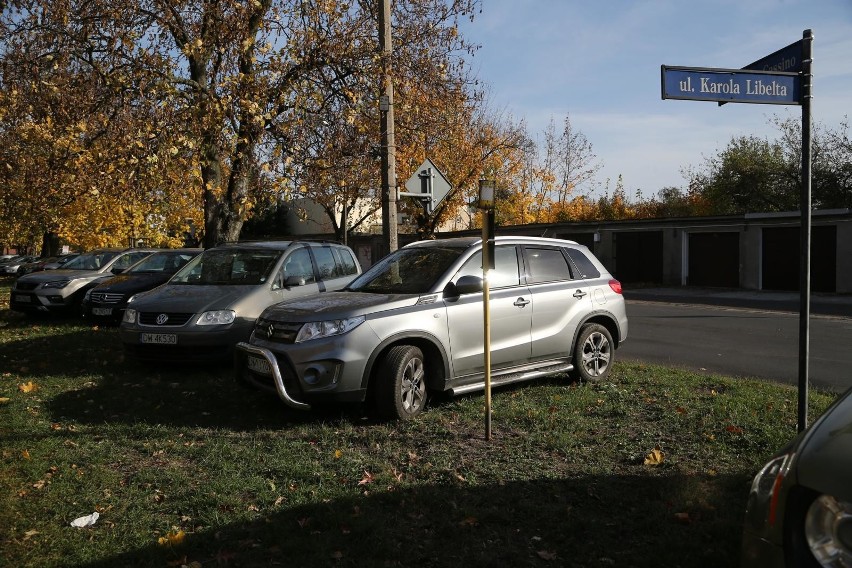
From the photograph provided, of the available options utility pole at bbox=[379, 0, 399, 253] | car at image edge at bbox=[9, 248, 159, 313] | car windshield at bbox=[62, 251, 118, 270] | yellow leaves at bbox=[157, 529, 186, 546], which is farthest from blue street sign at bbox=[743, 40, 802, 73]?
car windshield at bbox=[62, 251, 118, 270]

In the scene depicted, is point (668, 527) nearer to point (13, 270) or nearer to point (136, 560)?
point (136, 560)

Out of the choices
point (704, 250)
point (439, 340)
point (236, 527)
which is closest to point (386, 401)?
point (439, 340)

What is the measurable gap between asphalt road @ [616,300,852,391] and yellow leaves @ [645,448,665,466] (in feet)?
→ 13.2

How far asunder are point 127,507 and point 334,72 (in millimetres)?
10335

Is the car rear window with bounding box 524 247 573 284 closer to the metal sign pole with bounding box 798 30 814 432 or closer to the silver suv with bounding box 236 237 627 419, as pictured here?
the silver suv with bounding box 236 237 627 419

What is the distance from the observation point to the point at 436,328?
653cm

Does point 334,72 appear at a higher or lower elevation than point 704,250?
higher

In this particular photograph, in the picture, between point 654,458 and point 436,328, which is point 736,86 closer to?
point 654,458

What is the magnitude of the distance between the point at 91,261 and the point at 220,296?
8861 mm

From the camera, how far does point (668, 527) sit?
4031 millimetres

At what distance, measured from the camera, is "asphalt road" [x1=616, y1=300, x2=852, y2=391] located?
376 inches

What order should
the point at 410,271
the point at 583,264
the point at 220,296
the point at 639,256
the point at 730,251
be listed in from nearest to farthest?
the point at 410,271
the point at 583,264
the point at 220,296
the point at 730,251
the point at 639,256

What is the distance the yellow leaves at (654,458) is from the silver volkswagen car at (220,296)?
526 centimetres

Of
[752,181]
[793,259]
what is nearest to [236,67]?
[793,259]
